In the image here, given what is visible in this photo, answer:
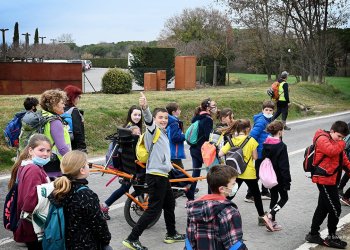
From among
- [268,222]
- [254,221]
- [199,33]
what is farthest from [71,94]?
[199,33]

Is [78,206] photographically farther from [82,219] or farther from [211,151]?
[211,151]

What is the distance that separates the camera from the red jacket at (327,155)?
6.77 metres

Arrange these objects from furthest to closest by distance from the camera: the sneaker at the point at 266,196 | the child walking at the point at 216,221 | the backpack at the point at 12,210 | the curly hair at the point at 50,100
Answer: the sneaker at the point at 266,196, the curly hair at the point at 50,100, the backpack at the point at 12,210, the child walking at the point at 216,221

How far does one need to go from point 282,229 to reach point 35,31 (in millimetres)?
57523

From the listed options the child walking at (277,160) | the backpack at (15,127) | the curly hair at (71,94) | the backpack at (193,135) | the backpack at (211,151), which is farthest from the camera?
the backpack at (193,135)

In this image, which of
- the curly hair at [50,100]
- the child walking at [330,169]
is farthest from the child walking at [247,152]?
the curly hair at [50,100]

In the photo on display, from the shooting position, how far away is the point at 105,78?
24.6 metres

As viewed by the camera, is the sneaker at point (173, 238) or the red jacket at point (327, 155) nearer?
the red jacket at point (327, 155)

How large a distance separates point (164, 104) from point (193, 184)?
11.5 metres

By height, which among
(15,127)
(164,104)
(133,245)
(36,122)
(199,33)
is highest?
(199,33)

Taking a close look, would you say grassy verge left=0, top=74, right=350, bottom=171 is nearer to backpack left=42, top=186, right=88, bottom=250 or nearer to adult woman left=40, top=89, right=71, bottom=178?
adult woman left=40, top=89, right=71, bottom=178

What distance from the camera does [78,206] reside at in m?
4.35

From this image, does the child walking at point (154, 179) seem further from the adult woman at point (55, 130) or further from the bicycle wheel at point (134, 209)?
the adult woman at point (55, 130)

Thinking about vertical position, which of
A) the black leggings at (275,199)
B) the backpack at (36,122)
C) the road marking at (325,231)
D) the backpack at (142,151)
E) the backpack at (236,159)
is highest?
the backpack at (36,122)
